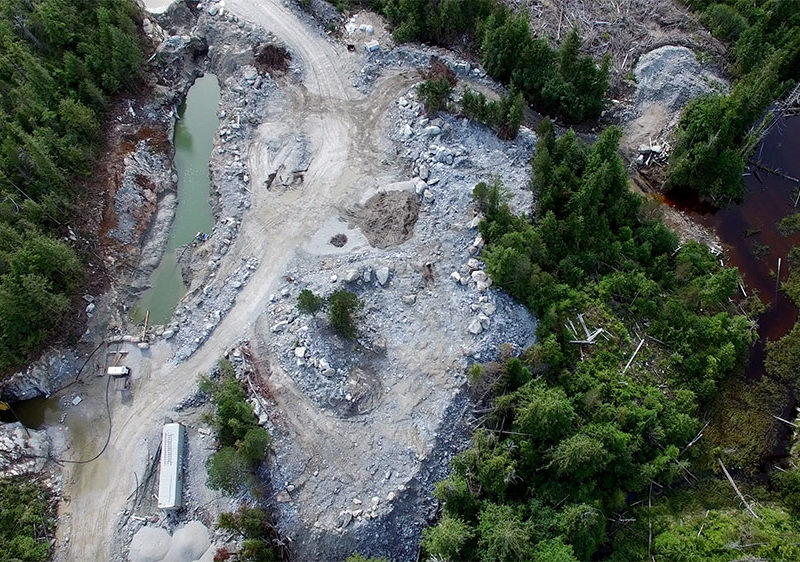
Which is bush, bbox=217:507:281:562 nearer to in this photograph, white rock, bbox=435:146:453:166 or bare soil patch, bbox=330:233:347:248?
bare soil patch, bbox=330:233:347:248

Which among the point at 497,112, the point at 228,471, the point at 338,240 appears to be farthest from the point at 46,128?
the point at 497,112

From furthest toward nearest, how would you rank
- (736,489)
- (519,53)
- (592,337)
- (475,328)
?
(519,53), (592,337), (475,328), (736,489)

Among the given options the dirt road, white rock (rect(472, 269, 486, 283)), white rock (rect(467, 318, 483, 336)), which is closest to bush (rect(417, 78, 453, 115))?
the dirt road

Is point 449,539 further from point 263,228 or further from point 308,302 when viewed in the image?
point 263,228

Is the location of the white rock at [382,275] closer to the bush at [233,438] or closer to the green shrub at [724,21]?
the bush at [233,438]

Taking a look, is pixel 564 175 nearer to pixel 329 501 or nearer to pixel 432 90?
pixel 432 90

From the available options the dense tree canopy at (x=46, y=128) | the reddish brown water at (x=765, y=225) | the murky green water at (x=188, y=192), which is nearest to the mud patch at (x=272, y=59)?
the murky green water at (x=188, y=192)

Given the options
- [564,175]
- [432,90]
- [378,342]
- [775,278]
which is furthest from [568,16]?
[378,342]
